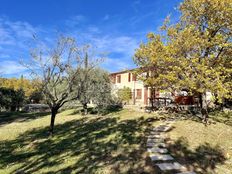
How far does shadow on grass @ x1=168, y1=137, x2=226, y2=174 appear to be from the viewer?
7.88 metres

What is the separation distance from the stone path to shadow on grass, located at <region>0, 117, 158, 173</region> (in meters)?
0.32

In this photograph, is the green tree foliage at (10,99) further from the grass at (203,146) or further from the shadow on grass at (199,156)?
the shadow on grass at (199,156)

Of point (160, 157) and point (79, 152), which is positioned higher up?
point (160, 157)

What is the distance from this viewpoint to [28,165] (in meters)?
8.48

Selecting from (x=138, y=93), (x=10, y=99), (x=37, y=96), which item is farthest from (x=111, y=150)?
(x=10, y=99)

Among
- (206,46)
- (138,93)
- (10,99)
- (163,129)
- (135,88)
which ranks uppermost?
(206,46)

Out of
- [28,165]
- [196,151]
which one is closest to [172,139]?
[196,151]

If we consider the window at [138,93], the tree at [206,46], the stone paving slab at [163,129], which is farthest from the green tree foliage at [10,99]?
the tree at [206,46]

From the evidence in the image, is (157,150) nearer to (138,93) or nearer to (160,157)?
(160,157)

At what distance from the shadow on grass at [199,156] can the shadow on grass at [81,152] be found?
1371 millimetres

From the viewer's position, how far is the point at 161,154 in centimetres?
880

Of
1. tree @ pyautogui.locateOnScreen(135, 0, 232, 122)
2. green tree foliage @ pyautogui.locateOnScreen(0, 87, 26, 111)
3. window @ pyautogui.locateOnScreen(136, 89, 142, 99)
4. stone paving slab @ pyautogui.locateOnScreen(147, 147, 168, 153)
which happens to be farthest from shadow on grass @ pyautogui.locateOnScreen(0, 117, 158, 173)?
window @ pyautogui.locateOnScreen(136, 89, 142, 99)

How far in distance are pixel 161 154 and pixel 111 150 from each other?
2185mm

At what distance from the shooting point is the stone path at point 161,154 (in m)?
7.44
